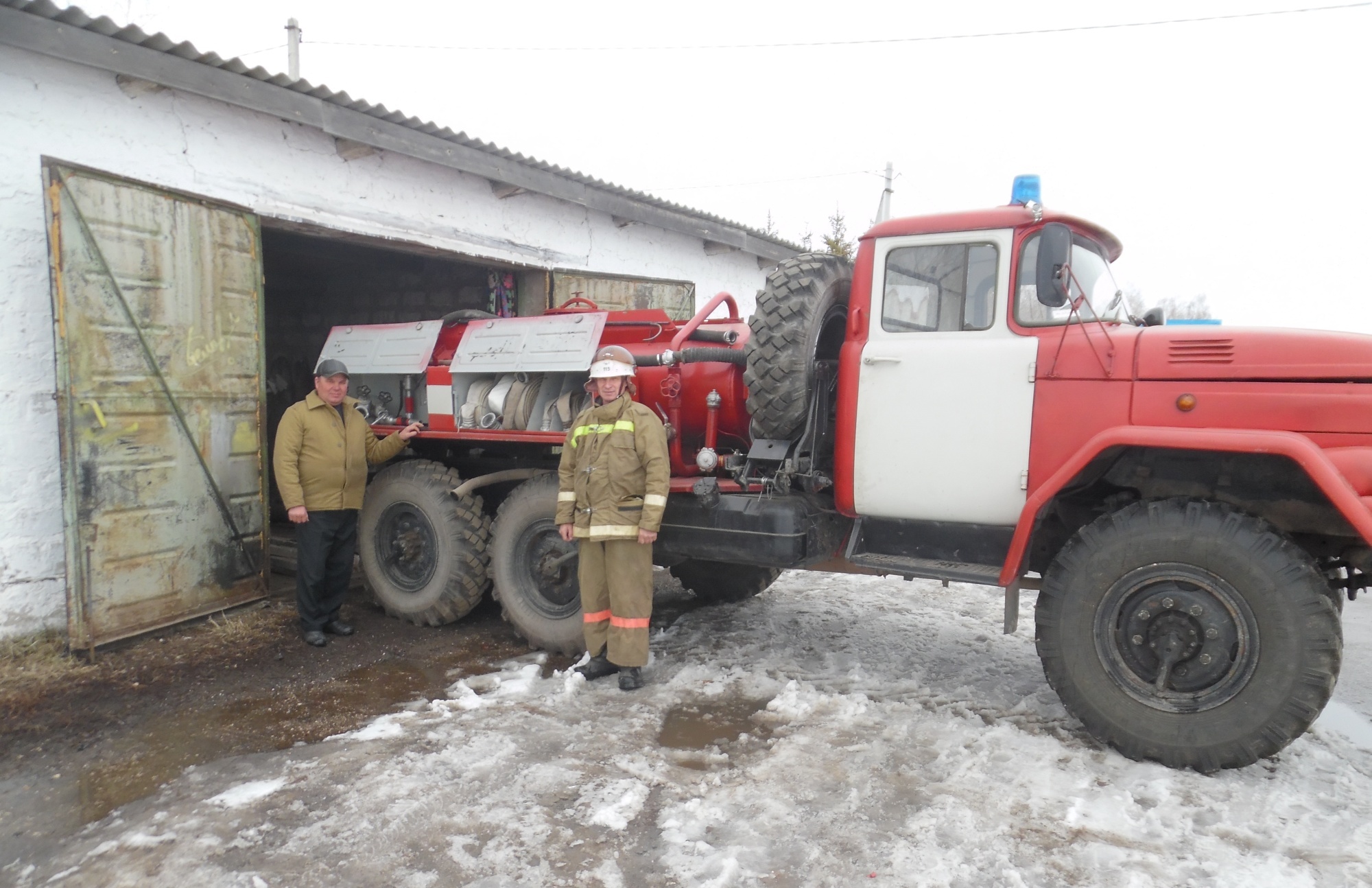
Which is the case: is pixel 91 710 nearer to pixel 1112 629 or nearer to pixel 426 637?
pixel 426 637

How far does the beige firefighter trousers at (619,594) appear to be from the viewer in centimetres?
455

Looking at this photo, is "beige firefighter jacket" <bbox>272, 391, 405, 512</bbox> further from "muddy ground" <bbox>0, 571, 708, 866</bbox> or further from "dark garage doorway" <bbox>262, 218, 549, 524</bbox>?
"dark garage doorway" <bbox>262, 218, 549, 524</bbox>

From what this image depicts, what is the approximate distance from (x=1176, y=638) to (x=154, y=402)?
5825mm

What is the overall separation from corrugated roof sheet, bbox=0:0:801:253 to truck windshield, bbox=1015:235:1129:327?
5.32 m

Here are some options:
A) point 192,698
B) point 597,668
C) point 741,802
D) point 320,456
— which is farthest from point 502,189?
point 741,802

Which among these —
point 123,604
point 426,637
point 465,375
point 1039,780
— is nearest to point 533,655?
point 426,637

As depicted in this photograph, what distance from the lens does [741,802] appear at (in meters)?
3.33

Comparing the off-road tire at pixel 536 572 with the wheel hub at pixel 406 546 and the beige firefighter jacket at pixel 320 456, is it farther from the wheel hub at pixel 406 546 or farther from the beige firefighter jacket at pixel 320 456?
the beige firefighter jacket at pixel 320 456

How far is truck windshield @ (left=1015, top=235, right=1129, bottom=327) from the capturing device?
3.96m

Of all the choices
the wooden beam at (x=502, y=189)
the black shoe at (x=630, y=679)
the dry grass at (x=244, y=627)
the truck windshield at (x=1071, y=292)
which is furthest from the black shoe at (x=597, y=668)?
the wooden beam at (x=502, y=189)

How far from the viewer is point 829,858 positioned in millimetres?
2953

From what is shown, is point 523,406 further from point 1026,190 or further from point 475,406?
point 1026,190

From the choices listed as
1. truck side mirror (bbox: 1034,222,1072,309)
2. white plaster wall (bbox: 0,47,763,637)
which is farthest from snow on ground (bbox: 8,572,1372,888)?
white plaster wall (bbox: 0,47,763,637)

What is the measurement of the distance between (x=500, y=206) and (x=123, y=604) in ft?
16.5
